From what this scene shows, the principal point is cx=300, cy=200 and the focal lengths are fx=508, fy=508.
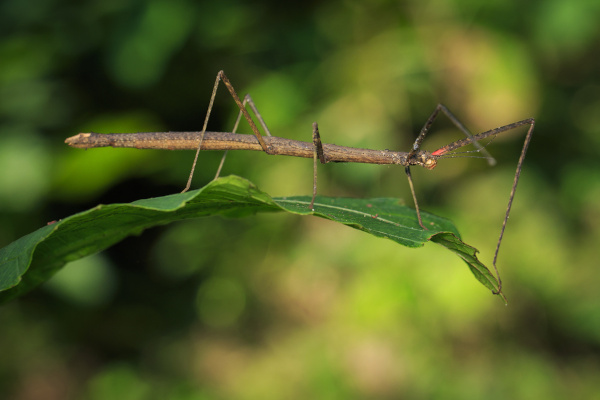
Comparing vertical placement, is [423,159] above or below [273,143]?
above

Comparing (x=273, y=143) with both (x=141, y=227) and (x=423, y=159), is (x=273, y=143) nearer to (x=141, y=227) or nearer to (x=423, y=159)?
(x=423, y=159)

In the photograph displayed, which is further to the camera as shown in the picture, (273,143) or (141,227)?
(273,143)

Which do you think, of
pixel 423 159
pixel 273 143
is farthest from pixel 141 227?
pixel 423 159

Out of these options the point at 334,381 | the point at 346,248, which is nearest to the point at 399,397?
the point at 334,381

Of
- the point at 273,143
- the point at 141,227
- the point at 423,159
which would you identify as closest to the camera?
the point at 141,227

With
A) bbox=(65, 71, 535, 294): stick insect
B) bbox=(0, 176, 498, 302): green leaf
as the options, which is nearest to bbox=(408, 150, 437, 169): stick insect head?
bbox=(65, 71, 535, 294): stick insect

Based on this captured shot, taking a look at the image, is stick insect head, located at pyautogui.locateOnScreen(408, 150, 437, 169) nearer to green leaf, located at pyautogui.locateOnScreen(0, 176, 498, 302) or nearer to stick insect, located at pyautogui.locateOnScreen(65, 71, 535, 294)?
stick insect, located at pyautogui.locateOnScreen(65, 71, 535, 294)

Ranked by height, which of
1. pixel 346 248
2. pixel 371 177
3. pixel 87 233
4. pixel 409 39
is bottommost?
pixel 346 248

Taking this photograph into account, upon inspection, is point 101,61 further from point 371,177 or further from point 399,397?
point 399,397
